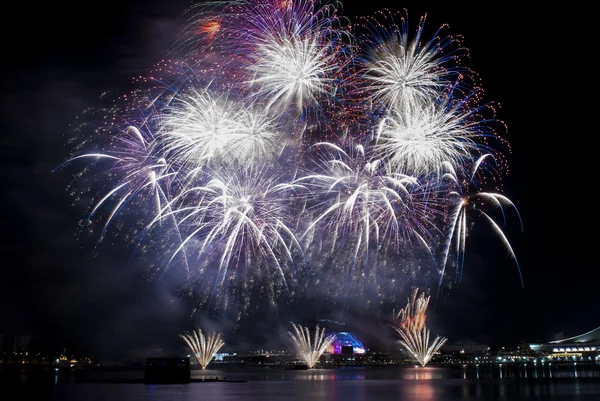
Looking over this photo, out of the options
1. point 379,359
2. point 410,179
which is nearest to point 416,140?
point 410,179

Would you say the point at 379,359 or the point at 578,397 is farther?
the point at 379,359

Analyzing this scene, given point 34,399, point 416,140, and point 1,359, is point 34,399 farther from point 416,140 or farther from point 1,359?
point 1,359

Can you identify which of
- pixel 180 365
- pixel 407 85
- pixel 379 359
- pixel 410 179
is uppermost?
pixel 407 85

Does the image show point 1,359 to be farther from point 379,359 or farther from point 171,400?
point 171,400

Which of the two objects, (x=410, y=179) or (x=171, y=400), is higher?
(x=410, y=179)

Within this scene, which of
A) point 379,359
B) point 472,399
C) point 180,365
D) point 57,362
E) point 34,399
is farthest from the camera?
point 379,359

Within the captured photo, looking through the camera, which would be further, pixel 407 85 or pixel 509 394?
pixel 509 394

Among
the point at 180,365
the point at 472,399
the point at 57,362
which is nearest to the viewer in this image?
the point at 472,399

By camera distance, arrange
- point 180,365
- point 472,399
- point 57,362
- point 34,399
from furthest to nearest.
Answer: point 57,362 → point 180,365 → point 34,399 → point 472,399

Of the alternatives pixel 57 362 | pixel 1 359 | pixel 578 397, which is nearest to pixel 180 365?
pixel 578 397
